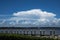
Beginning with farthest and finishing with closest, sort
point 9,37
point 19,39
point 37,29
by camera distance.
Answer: point 37,29 < point 9,37 < point 19,39

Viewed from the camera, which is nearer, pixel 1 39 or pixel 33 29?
pixel 1 39

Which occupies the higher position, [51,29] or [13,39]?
[51,29]

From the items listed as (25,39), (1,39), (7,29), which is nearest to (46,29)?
(7,29)

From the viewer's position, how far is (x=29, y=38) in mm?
32125

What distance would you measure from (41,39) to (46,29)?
82.4 meters

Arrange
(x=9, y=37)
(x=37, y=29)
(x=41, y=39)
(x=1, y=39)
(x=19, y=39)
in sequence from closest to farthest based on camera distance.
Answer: (x=41, y=39)
(x=19, y=39)
(x=9, y=37)
(x=1, y=39)
(x=37, y=29)

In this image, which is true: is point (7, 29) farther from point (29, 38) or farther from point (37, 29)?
point (29, 38)

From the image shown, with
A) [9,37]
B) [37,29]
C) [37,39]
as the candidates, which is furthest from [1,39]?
[37,29]

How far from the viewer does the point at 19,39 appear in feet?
110

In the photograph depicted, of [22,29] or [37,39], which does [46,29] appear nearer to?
[22,29]

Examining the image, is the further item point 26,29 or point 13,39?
point 26,29

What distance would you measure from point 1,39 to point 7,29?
75938 mm

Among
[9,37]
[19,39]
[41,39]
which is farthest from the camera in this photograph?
[9,37]

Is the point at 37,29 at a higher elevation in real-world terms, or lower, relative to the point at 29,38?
higher
